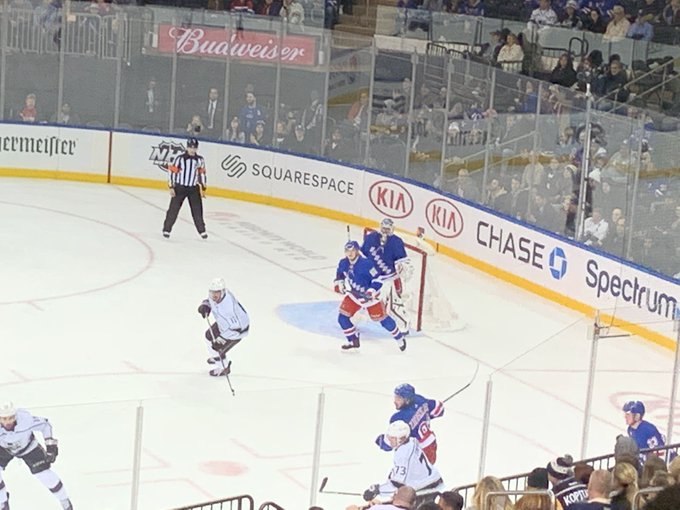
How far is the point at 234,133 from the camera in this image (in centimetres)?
1969

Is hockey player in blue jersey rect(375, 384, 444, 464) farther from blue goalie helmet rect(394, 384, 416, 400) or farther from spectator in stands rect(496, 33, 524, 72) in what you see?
spectator in stands rect(496, 33, 524, 72)

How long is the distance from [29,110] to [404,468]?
13.1m

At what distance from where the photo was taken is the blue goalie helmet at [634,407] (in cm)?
856

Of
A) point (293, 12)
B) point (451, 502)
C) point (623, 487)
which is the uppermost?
point (293, 12)

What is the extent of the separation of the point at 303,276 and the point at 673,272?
4107 mm

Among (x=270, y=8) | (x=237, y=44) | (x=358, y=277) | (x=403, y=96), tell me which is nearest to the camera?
(x=358, y=277)

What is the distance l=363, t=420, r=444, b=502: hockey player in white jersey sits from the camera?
26.2 ft

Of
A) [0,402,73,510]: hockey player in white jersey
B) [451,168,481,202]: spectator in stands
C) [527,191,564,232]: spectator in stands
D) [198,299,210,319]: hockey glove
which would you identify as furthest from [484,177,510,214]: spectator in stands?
[0,402,73,510]: hockey player in white jersey

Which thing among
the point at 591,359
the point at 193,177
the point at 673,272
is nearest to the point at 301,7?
the point at 193,177

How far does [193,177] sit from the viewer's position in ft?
54.7

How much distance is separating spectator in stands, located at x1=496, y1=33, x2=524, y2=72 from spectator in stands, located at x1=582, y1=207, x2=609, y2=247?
452 cm

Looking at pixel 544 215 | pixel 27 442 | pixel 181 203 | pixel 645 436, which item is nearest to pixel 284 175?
pixel 181 203

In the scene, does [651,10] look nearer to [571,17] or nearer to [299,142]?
[571,17]

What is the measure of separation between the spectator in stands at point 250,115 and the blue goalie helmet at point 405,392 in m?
11.5
